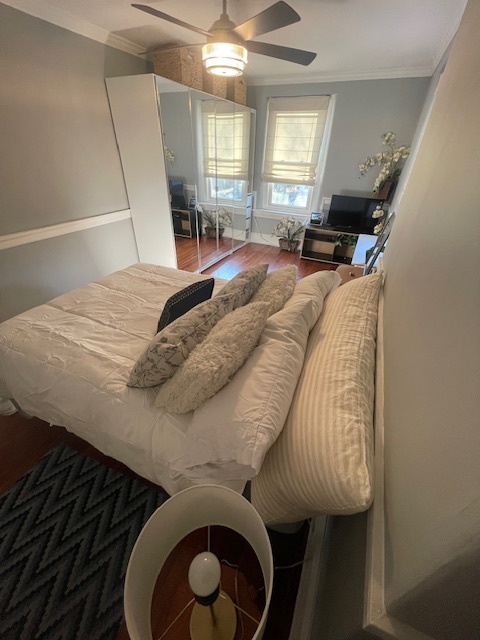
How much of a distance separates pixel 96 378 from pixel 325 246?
368 cm

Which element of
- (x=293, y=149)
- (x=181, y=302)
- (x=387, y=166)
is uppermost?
(x=293, y=149)

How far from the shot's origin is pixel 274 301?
46.9 inches

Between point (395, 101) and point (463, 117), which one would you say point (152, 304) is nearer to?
point (463, 117)

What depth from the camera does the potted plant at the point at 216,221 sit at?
358 centimetres

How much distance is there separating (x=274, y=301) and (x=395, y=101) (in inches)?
144

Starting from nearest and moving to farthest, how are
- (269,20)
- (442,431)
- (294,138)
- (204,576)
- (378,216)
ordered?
1. (442,431)
2. (204,576)
3. (269,20)
4. (378,216)
5. (294,138)

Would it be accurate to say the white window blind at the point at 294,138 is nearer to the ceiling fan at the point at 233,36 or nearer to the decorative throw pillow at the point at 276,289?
the ceiling fan at the point at 233,36

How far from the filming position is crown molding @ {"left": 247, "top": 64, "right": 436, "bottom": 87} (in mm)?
2900

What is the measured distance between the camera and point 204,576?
53cm

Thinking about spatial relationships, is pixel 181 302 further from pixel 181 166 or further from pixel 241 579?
pixel 181 166

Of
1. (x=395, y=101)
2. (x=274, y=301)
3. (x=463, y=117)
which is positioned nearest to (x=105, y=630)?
(x=274, y=301)

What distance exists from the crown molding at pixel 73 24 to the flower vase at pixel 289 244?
284cm

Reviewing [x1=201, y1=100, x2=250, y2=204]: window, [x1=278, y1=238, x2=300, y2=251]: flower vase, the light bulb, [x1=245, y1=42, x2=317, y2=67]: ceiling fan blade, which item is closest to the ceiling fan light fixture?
[x1=245, y1=42, x2=317, y2=67]: ceiling fan blade

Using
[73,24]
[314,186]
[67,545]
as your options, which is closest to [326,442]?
[67,545]
